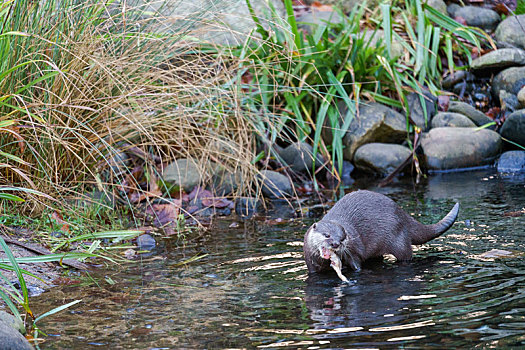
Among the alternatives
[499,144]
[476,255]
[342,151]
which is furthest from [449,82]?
[476,255]

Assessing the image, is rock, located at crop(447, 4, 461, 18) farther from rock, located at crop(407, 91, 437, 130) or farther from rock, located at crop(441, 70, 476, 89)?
rock, located at crop(407, 91, 437, 130)

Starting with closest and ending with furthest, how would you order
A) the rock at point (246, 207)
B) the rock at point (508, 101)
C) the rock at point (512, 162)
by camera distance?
the rock at point (246, 207) < the rock at point (512, 162) < the rock at point (508, 101)

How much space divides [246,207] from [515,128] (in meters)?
3.10

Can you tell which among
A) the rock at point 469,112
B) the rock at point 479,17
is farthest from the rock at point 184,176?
the rock at point 479,17

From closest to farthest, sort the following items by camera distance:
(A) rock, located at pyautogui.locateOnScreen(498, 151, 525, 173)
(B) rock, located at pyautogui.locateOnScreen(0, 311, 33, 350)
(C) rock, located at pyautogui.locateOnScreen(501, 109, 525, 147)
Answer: (B) rock, located at pyautogui.locateOnScreen(0, 311, 33, 350) → (A) rock, located at pyautogui.locateOnScreen(498, 151, 525, 173) → (C) rock, located at pyautogui.locateOnScreen(501, 109, 525, 147)

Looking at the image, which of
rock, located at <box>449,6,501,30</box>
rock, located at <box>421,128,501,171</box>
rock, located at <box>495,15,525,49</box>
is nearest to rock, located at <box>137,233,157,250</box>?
rock, located at <box>421,128,501,171</box>

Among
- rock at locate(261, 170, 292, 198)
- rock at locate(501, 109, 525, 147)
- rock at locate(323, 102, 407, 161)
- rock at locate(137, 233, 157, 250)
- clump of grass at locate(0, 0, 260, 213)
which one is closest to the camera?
clump of grass at locate(0, 0, 260, 213)

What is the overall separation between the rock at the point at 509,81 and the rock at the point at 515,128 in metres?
0.95

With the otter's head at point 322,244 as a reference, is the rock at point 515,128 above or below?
below

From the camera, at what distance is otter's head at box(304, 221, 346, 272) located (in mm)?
3574

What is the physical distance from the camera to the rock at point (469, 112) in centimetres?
743

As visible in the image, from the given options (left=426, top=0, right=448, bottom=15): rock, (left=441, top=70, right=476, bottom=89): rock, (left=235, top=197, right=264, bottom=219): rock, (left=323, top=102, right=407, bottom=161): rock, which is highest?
(left=426, top=0, right=448, bottom=15): rock

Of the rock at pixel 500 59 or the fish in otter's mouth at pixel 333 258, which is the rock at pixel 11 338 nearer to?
the fish in otter's mouth at pixel 333 258

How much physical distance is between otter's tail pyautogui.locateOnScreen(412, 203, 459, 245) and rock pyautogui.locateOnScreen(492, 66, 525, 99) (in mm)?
4386
